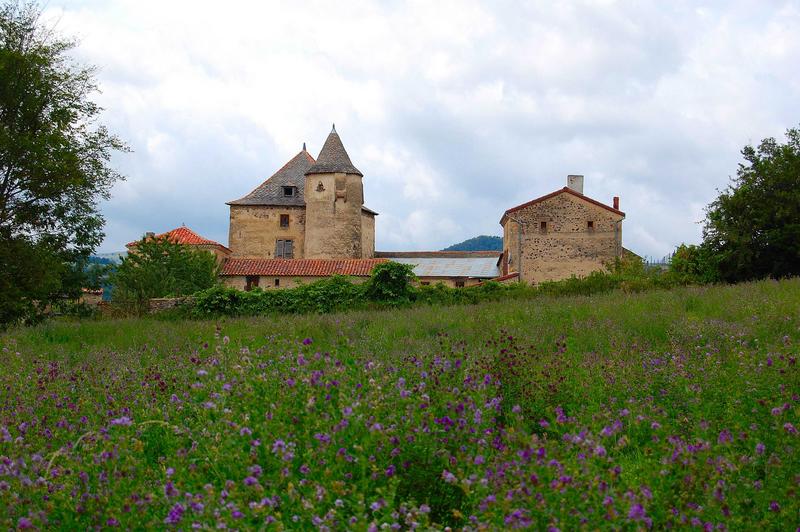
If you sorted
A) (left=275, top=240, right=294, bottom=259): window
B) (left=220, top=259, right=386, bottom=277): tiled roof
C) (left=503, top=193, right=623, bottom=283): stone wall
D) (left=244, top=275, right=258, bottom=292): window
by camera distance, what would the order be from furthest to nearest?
(left=275, top=240, right=294, bottom=259): window → (left=244, top=275, right=258, bottom=292): window → (left=503, top=193, right=623, bottom=283): stone wall → (left=220, top=259, right=386, bottom=277): tiled roof

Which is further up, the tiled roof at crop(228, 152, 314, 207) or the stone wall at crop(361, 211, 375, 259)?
the tiled roof at crop(228, 152, 314, 207)

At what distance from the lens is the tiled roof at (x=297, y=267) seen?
40.2m

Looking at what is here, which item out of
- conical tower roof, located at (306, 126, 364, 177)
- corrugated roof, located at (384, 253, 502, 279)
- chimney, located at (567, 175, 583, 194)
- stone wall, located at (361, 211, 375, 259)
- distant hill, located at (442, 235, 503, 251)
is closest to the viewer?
chimney, located at (567, 175, 583, 194)

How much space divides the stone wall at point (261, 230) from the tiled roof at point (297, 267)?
25.8 feet

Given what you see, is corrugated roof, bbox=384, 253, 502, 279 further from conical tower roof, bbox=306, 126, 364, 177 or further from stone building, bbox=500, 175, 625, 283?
conical tower roof, bbox=306, 126, 364, 177

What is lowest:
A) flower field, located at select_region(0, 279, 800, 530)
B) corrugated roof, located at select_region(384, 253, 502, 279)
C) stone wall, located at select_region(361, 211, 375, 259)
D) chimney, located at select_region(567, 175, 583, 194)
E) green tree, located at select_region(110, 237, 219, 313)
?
flower field, located at select_region(0, 279, 800, 530)

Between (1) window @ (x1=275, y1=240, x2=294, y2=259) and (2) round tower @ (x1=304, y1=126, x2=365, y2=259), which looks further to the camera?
(1) window @ (x1=275, y1=240, x2=294, y2=259)

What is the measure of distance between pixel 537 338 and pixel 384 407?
217 inches

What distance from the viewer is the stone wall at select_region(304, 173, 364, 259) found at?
4812cm

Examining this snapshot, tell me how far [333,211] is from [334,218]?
449 mm

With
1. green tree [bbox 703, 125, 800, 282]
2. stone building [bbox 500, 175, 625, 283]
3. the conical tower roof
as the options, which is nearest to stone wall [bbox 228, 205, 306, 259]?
the conical tower roof

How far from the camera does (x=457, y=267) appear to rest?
160ft

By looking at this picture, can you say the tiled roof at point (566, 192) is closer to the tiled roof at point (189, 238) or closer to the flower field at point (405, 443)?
the tiled roof at point (189, 238)

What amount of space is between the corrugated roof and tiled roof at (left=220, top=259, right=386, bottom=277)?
5501 mm
